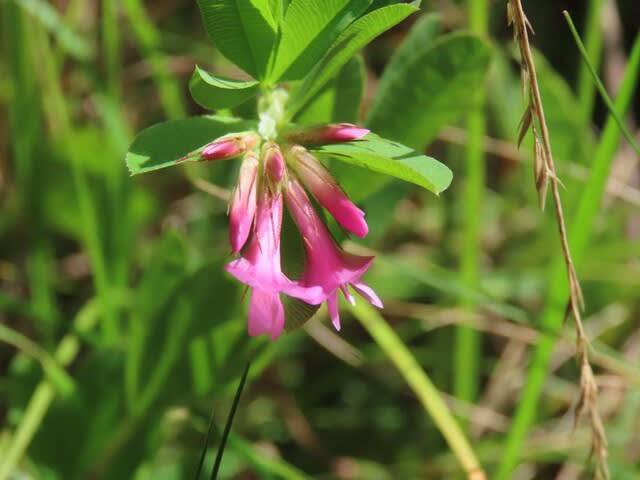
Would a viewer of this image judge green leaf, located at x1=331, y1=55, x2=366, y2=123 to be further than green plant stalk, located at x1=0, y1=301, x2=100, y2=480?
No

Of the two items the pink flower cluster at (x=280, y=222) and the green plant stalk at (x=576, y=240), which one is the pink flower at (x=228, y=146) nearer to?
the pink flower cluster at (x=280, y=222)

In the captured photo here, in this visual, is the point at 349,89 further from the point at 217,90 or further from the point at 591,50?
the point at 591,50

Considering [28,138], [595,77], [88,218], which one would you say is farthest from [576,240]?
[28,138]

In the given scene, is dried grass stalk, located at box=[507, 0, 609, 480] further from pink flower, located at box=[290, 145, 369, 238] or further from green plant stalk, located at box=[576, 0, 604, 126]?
green plant stalk, located at box=[576, 0, 604, 126]

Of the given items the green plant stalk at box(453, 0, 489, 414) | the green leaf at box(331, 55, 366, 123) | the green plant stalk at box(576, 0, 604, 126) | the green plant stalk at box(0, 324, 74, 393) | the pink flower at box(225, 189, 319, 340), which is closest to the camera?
the pink flower at box(225, 189, 319, 340)

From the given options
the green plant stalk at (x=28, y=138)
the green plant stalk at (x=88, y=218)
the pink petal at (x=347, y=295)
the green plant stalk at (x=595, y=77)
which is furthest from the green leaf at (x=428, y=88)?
the green plant stalk at (x=28, y=138)

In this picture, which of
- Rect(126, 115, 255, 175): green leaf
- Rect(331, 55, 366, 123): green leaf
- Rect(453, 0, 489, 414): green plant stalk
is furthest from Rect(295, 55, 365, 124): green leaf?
Rect(453, 0, 489, 414): green plant stalk

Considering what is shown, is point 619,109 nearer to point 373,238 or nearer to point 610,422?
point 373,238
